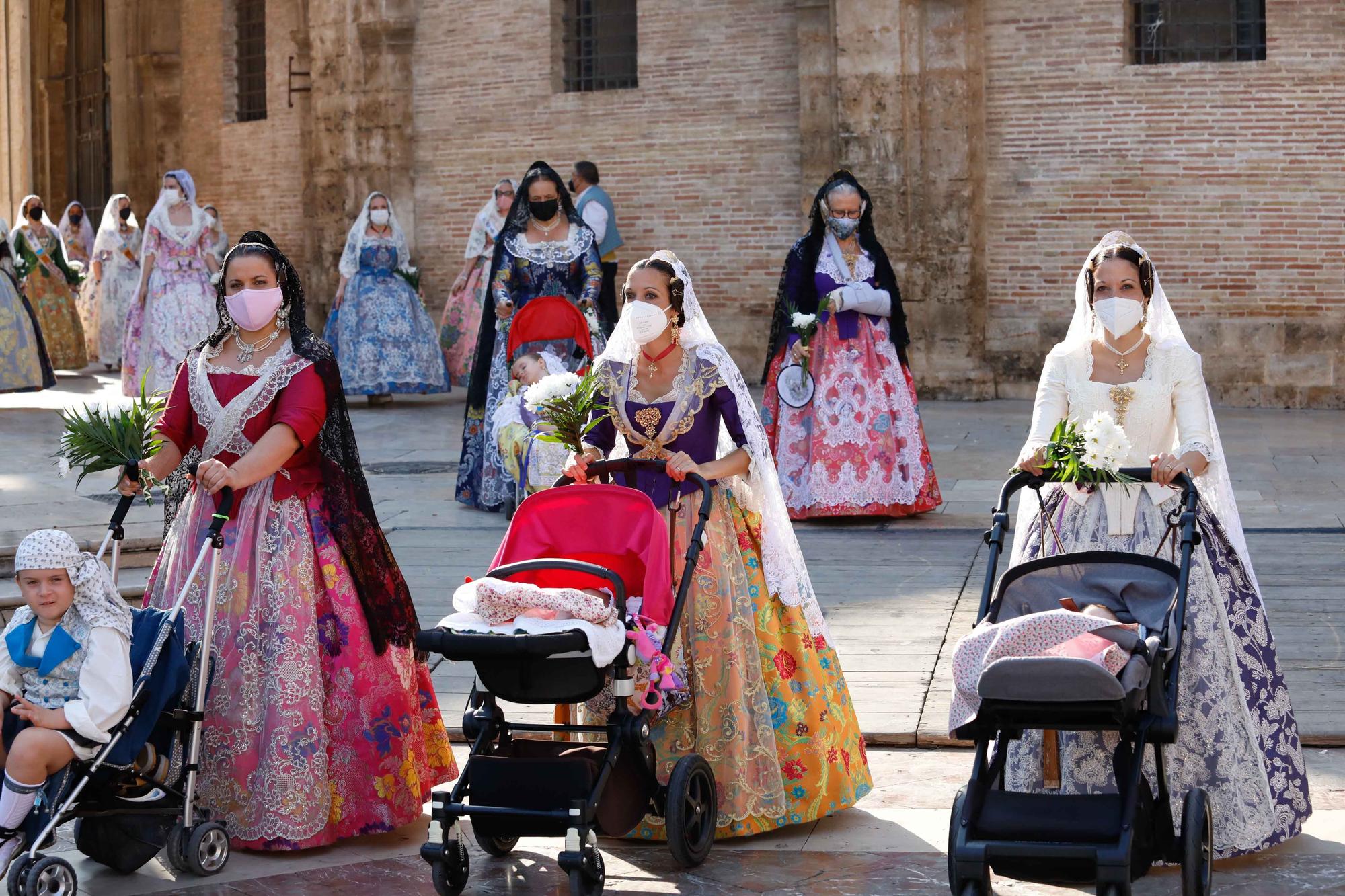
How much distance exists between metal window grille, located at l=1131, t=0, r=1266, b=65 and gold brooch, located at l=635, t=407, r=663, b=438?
11647 mm

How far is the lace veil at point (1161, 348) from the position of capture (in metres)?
5.18

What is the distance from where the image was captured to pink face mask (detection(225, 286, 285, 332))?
5.34 m

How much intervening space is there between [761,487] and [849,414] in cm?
511

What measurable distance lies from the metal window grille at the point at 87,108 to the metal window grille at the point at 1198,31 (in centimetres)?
1538

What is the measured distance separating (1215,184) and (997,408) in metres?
2.62

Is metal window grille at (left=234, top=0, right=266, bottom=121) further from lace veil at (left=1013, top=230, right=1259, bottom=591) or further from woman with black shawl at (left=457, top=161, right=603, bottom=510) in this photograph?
lace veil at (left=1013, top=230, right=1259, bottom=591)

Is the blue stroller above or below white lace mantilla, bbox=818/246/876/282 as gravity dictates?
below

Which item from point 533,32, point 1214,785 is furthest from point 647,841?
point 533,32

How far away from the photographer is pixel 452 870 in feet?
15.7

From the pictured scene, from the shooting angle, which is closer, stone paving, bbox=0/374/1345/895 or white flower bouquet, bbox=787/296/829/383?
stone paving, bbox=0/374/1345/895

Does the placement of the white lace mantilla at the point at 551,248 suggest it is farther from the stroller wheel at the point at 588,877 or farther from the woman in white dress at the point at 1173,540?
the stroller wheel at the point at 588,877

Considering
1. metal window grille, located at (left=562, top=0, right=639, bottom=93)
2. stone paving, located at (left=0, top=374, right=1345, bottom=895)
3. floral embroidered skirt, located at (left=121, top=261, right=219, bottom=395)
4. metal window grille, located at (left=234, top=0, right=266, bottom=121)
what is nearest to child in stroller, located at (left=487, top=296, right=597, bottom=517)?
stone paving, located at (left=0, top=374, right=1345, bottom=895)

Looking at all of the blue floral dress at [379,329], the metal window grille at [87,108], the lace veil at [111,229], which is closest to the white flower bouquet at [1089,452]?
the blue floral dress at [379,329]

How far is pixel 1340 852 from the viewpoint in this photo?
506 cm
